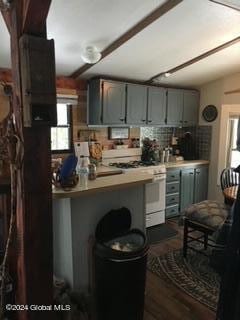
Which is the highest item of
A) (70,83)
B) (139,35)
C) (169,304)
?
(139,35)

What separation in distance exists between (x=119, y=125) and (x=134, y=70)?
80cm

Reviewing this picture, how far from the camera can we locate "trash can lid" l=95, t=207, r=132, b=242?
6.43 ft

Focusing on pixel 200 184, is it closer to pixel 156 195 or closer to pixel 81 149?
pixel 156 195

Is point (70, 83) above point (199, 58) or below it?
below

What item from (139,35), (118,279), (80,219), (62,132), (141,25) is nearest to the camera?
(118,279)

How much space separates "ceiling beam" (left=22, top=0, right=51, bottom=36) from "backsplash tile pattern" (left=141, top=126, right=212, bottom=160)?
3.37 metres

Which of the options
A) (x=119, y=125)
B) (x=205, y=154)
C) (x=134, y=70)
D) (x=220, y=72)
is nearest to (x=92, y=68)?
(x=134, y=70)

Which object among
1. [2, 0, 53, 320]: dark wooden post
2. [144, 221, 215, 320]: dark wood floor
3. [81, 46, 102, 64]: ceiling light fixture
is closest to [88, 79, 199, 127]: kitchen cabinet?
[81, 46, 102, 64]: ceiling light fixture

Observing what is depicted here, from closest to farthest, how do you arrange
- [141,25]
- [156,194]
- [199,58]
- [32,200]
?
[32,200], [141,25], [199,58], [156,194]

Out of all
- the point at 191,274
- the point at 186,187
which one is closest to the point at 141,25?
the point at 191,274

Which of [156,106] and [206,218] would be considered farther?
[156,106]

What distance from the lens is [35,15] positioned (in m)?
1.18

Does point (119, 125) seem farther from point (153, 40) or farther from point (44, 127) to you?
point (44, 127)

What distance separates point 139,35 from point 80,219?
1912 mm
